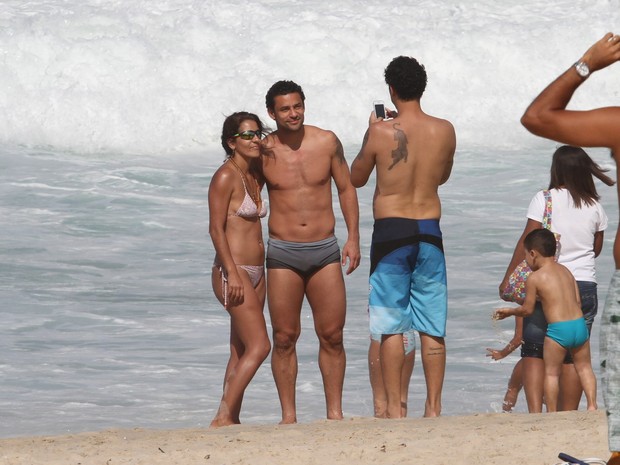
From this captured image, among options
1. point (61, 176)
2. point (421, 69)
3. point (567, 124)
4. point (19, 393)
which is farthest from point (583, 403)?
point (61, 176)

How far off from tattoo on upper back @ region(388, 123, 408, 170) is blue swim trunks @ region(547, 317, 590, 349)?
113cm

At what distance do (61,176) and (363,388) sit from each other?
938 cm

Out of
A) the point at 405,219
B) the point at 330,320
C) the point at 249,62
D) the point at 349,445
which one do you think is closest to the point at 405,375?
the point at 330,320

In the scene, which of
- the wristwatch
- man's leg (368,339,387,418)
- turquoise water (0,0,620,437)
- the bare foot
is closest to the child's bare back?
man's leg (368,339,387,418)

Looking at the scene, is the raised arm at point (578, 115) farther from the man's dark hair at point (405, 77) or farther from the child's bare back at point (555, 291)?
the child's bare back at point (555, 291)

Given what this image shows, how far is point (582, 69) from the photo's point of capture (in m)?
3.89

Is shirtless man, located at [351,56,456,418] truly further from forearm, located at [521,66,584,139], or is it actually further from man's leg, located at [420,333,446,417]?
forearm, located at [521,66,584,139]

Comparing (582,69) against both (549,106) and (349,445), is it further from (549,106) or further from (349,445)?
(349,445)

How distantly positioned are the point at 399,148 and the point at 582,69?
239 centimetres

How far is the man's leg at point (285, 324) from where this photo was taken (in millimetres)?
6555

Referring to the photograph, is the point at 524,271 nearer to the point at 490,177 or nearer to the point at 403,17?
the point at 490,177

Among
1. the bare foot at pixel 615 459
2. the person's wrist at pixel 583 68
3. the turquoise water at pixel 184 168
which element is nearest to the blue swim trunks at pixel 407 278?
the turquoise water at pixel 184 168

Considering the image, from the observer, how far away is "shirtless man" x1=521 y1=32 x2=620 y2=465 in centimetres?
387

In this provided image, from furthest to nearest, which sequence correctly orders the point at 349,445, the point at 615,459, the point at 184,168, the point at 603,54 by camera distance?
the point at 184,168, the point at 349,445, the point at 615,459, the point at 603,54
